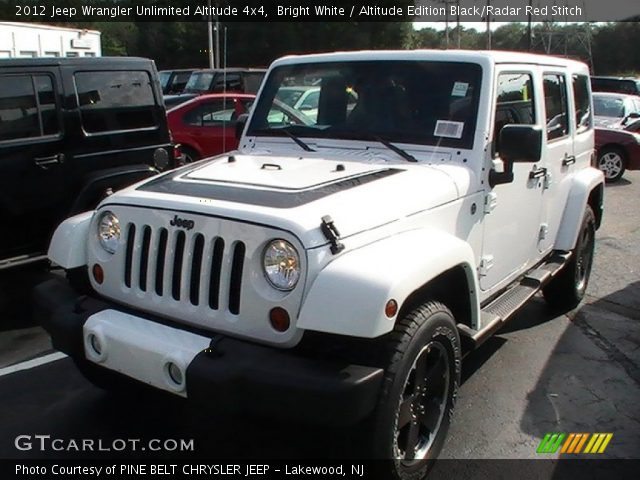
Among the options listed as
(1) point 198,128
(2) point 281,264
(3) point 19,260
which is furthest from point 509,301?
(1) point 198,128

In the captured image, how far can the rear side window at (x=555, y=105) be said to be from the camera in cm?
467

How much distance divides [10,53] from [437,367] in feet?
43.7

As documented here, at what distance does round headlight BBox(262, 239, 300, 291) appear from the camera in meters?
2.65

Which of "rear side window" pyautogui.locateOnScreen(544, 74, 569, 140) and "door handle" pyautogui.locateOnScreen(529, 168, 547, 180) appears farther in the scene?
"rear side window" pyautogui.locateOnScreen(544, 74, 569, 140)

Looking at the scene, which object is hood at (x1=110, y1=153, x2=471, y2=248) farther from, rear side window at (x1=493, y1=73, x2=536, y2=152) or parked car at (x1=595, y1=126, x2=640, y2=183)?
parked car at (x1=595, y1=126, x2=640, y2=183)

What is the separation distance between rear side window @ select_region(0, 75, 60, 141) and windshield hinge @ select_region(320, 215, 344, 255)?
3846 millimetres

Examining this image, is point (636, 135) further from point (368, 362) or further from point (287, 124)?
point (368, 362)

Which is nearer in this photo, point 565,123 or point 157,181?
Answer: point 157,181

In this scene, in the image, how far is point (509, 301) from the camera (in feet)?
13.5

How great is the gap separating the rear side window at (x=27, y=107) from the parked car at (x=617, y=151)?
413 inches

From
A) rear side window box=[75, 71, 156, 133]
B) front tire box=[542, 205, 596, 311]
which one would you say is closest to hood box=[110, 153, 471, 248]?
front tire box=[542, 205, 596, 311]

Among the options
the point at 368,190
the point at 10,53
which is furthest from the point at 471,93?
the point at 10,53

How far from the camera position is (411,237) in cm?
298

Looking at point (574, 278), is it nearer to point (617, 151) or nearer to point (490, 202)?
point (490, 202)
